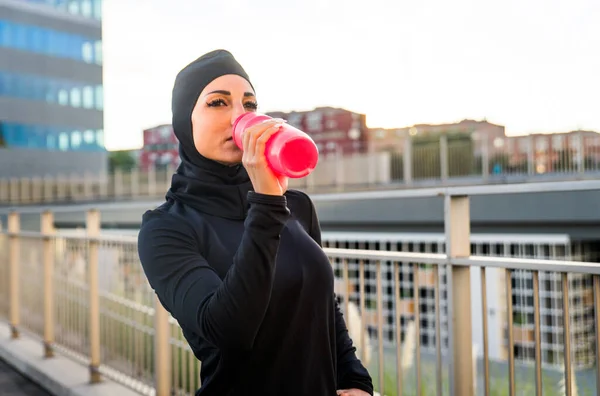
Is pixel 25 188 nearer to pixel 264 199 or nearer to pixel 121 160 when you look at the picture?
pixel 264 199

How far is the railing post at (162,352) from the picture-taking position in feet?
11.8

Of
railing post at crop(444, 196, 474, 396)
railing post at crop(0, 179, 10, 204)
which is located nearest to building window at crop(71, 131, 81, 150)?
railing post at crop(0, 179, 10, 204)

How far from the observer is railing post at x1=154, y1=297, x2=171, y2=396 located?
11.8 feet

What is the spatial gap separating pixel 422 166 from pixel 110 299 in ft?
45.1

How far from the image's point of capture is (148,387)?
3893 mm

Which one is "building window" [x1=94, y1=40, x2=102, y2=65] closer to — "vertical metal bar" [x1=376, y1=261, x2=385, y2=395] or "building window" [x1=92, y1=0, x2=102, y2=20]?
"building window" [x1=92, y1=0, x2=102, y2=20]

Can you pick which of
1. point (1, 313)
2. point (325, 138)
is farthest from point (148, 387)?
point (325, 138)

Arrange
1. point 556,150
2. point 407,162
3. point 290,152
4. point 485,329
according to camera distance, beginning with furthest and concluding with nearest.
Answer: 1. point 407,162
2. point 556,150
3. point 485,329
4. point 290,152

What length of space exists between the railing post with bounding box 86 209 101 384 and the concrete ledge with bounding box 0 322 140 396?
145 mm

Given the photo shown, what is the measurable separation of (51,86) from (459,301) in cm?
4125

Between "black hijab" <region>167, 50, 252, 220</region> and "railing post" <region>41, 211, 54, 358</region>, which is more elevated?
"black hijab" <region>167, 50, 252, 220</region>

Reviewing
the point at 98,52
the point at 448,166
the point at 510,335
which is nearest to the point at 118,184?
the point at 448,166

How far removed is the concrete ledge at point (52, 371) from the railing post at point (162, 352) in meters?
0.60

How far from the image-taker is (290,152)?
108 cm
